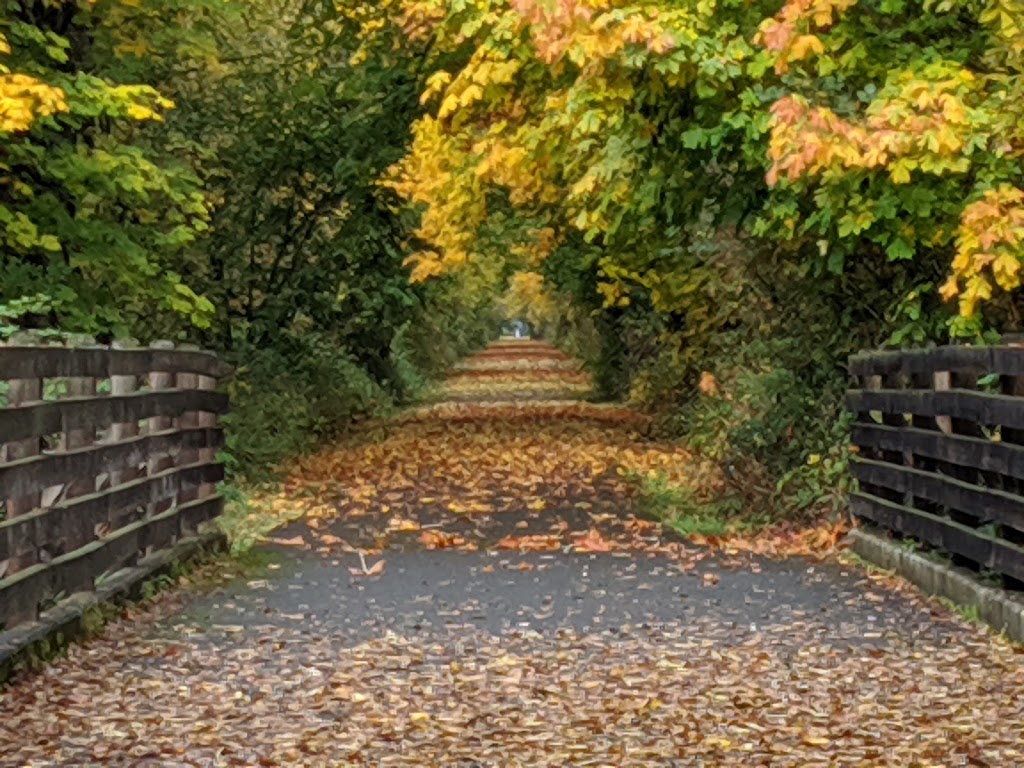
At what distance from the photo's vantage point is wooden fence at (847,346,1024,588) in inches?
384

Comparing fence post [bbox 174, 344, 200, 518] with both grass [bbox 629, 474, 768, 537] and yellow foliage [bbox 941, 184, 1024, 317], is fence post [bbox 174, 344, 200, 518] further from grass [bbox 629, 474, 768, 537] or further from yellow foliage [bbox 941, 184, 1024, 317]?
yellow foliage [bbox 941, 184, 1024, 317]

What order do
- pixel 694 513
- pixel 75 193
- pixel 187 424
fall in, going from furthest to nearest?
pixel 694 513 < pixel 75 193 < pixel 187 424

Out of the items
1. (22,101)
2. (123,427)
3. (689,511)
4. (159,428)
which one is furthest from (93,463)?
(689,511)

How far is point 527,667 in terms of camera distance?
8820mm

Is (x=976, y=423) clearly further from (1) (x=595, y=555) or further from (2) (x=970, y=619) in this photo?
(1) (x=595, y=555)

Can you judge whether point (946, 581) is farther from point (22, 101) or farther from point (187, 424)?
point (22, 101)

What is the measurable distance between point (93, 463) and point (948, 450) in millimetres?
5447

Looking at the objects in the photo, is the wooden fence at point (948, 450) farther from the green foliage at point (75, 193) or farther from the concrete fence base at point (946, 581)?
the green foliage at point (75, 193)

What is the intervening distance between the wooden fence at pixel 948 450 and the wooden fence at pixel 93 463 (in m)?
5.30

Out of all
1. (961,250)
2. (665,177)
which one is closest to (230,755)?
(961,250)

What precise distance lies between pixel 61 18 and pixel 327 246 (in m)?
9.25

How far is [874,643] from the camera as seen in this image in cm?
945

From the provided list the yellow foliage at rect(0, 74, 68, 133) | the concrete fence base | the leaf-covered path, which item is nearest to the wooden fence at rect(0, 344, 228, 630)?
the leaf-covered path

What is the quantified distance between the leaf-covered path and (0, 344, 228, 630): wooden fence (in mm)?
501
